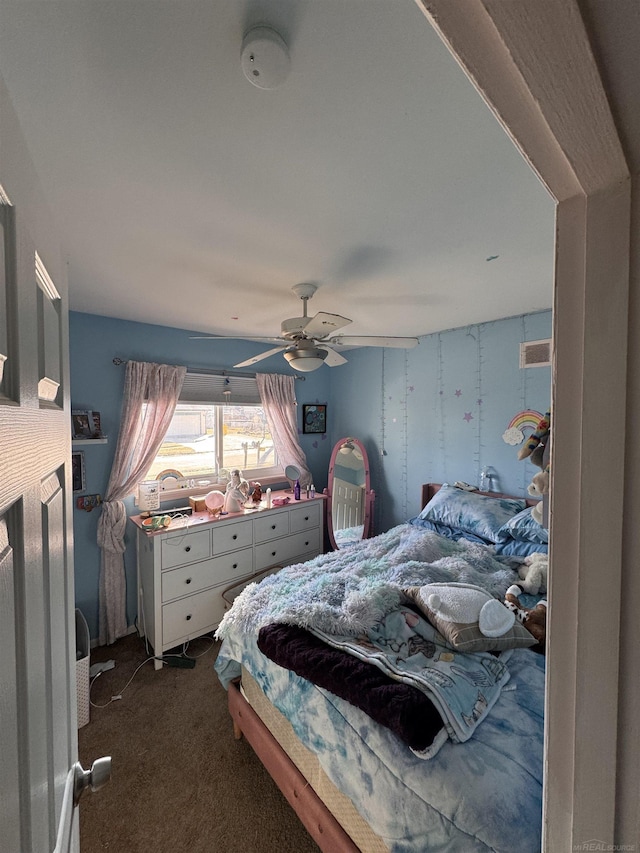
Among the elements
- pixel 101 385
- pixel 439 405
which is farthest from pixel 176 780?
pixel 439 405

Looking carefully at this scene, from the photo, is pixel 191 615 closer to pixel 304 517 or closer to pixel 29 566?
pixel 304 517

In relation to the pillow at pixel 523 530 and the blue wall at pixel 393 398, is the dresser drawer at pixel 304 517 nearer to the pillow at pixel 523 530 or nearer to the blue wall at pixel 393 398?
the blue wall at pixel 393 398

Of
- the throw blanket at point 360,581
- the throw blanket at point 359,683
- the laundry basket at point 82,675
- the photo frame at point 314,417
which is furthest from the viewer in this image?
the photo frame at point 314,417

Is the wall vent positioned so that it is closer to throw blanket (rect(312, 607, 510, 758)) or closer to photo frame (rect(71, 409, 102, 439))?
throw blanket (rect(312, 607, 510, 758))

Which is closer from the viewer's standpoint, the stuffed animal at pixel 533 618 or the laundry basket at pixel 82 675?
the stuffed animal at pixel 533 618

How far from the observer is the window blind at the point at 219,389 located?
3.09 meters

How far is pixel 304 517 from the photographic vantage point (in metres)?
3.46

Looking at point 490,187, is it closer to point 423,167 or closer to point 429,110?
point 423,167

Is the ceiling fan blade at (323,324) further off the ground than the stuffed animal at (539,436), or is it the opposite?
the ceiling fan blade at (323,324)

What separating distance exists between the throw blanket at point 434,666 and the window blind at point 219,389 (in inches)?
90.5

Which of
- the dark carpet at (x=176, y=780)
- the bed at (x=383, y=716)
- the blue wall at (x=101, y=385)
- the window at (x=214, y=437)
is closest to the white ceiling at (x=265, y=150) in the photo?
the blue wall at (x=101, y=385)

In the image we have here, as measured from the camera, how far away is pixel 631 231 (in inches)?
15.2

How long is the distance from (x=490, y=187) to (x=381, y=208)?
1.22 ft

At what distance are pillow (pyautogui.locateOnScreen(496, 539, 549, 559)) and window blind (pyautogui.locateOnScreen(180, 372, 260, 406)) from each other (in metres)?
2.48
